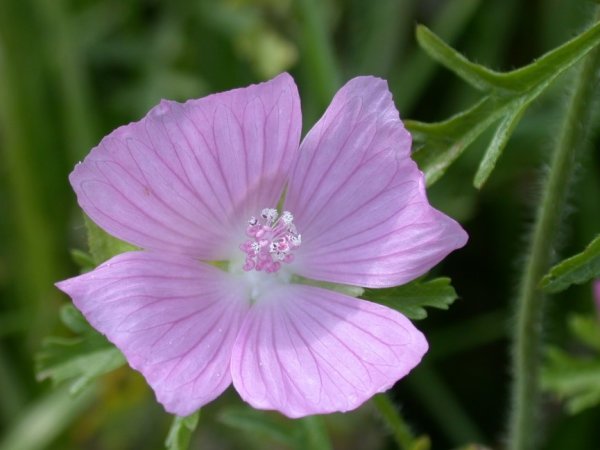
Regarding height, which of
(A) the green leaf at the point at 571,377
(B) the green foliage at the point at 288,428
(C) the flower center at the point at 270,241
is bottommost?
(A) the green leaf at the point at 571,377

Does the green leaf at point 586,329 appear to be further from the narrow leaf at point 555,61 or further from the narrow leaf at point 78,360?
the narrow leaf at point 78,360

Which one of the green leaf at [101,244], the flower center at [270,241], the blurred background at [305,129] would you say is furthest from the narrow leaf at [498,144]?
the blurred background at [305,129]

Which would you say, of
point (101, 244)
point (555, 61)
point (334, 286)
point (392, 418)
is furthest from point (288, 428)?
point (555, 61)

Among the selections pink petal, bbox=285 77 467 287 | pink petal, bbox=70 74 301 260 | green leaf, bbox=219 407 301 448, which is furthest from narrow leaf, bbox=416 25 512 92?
green leaf, bbox=219 407 301 448

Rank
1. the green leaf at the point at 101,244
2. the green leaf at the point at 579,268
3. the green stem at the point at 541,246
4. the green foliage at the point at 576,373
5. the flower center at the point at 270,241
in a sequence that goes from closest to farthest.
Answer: the green leaf at the point at 579,268 → the green stem at the point at 541,246 → the green leaf at the point at 101,244 → the flower center at the point at 270,241 → the green foliage at the point at 576,373

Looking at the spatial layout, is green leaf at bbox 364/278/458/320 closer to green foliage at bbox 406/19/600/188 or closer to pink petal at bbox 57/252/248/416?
green foliage at bbox 406/19/600/188

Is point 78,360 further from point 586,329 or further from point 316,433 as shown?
point 586,329
